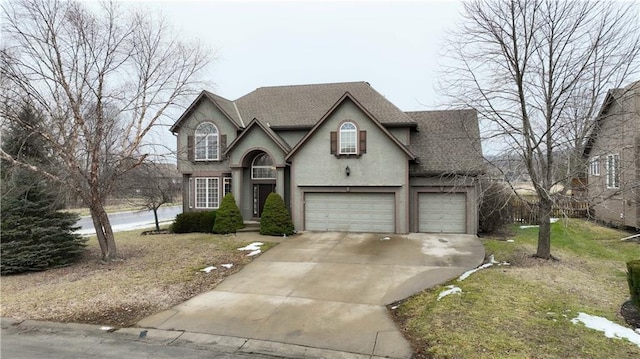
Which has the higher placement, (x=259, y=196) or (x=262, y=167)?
(x=262, y=167)

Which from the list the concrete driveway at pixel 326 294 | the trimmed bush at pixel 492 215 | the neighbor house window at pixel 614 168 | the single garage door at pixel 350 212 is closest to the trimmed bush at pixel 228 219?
the single garage door at pixel 350 212

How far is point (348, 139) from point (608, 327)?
41.8 feet

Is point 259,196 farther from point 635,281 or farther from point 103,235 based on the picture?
point 635,281

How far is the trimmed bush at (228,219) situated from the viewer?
17.8 meters

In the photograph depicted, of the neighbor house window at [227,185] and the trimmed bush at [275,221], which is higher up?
the neighbor house window at [227,185]

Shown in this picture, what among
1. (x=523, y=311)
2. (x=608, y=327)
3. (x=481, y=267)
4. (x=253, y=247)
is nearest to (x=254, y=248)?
(x=253, y=247)

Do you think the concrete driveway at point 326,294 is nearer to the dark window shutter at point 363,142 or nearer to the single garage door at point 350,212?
the single garage door at point 350,212

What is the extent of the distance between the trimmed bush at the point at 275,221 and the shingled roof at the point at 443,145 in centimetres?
629

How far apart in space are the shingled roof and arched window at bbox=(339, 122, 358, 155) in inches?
115

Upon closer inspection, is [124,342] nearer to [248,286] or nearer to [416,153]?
[248,286]

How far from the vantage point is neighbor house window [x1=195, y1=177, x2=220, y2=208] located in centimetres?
2078

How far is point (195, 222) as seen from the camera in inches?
744

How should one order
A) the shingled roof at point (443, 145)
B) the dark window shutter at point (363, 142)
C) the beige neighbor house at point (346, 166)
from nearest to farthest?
the shingled roof at point (443, 145)
the beige neighbor house at point (346, 166)
the dark window shutter at point (363, 142)

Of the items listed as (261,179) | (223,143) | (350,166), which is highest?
(223,143)
